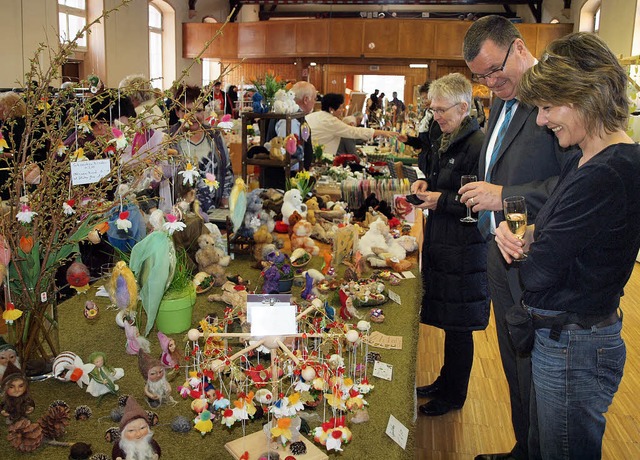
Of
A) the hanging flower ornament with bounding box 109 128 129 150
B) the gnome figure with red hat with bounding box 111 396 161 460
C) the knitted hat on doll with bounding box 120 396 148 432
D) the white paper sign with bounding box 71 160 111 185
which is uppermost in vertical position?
the hanging flower ornament with bounding box 109 128 129 150

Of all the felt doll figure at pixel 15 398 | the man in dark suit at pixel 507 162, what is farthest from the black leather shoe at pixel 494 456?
the felt doll figure at pixel 15 398

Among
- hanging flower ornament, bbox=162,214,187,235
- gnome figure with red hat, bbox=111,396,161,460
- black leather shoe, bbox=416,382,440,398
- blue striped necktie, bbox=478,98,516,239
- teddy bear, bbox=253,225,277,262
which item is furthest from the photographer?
black leather shoe, bbox=416,382,440,398

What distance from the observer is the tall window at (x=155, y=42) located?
13.3 m

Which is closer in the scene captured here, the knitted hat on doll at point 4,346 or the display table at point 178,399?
the display table at point 178,399

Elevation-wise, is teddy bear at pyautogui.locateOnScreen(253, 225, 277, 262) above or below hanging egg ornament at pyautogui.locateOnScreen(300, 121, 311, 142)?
below

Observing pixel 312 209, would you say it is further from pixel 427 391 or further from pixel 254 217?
pixel 427 391

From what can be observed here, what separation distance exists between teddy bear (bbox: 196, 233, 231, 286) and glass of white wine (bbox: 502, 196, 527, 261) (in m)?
1.26

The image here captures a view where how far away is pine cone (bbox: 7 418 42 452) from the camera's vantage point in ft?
4.62

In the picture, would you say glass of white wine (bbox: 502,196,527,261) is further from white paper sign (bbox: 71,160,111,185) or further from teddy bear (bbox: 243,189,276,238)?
teddy bear (bbox: 243,189,276,238)

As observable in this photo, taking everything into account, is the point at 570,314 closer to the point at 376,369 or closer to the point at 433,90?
the point at 376,369

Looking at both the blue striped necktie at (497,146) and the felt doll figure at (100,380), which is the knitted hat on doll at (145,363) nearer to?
the felt doll figure at (100,380)

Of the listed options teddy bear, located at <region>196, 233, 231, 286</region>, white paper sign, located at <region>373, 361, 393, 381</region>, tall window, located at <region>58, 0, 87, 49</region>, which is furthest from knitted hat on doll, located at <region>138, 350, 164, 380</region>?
tall window, located at <region>58, 0, 87, 49</region>

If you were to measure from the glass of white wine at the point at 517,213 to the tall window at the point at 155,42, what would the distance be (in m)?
12.5

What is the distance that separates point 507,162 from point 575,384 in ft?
2.64
